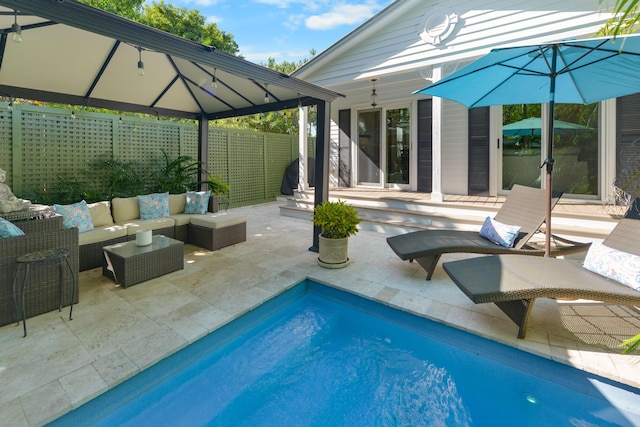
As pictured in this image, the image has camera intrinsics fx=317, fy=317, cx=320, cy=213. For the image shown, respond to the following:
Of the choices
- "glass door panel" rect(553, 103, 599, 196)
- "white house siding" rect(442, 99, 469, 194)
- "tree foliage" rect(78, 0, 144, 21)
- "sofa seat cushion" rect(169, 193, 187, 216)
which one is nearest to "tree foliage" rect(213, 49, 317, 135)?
"tree foliage" rect(78, 0, 144, 21)

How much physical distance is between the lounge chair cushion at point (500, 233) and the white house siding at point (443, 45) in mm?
3042

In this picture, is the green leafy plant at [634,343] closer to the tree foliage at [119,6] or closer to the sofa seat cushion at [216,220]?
the sofa seat cushion at [216,220]

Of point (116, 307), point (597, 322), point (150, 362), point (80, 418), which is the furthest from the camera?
point (116, 307)

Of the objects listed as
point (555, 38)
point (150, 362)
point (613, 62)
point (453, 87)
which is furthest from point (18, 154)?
point (555, 38)

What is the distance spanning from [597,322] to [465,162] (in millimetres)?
4488

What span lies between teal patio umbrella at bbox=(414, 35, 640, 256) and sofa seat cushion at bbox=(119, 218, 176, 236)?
4.22 metres

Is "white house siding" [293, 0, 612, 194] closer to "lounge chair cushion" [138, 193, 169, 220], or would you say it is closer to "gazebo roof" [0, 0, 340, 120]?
"gazebo roof" [0, 0, 340, 120]

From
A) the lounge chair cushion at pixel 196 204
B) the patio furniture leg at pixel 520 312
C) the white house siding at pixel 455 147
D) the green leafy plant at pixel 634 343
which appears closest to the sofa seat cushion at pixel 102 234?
the lounge chair cushion at pixel 196 204

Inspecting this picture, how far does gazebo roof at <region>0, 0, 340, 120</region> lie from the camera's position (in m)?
2.60

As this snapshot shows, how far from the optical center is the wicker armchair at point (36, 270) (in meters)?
2.70

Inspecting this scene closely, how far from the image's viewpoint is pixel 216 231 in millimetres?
5016

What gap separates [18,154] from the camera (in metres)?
5.09

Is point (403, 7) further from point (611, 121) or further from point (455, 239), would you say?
point (455, 239)

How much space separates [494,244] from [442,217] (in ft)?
6.41
